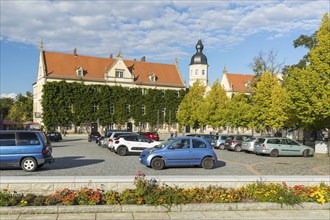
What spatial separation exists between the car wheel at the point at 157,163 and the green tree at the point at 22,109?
7489 centimetres

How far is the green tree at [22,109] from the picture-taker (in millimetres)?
86281

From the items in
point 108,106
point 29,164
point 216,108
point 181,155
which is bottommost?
point 29,164

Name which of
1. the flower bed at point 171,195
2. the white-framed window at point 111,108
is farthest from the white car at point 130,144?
the white-framed window at point 111,108

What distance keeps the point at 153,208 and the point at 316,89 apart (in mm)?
20579

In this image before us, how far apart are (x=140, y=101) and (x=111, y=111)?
675cm

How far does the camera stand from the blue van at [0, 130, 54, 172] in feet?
52.2

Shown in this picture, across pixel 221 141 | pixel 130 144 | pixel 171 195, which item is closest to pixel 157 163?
pixel 130 144

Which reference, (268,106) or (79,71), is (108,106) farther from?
(268,106)

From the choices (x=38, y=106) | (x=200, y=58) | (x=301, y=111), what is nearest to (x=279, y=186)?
(x=301, y=111)

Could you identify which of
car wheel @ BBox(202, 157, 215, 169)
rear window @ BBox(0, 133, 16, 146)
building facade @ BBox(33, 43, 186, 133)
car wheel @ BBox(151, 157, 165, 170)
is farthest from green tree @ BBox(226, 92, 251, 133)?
rear window @ BBox(0, 133, 16, 146)

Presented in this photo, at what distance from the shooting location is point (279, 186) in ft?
31.8

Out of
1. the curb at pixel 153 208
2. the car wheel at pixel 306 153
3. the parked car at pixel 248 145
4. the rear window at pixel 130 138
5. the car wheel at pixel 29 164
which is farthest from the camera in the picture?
the parked car at pixel 248 145

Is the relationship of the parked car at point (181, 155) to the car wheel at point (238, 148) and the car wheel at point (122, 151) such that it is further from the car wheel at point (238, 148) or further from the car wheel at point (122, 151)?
the car wheel at point (238, 148)

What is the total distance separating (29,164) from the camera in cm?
1611
